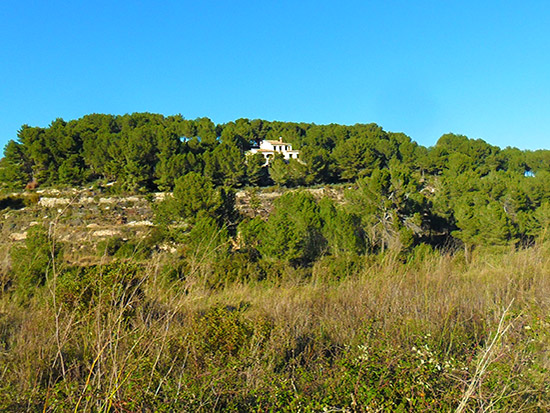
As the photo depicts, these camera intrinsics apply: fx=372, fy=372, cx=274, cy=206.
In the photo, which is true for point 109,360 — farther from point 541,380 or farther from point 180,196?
point 180,196

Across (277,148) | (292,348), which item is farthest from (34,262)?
(277,148)

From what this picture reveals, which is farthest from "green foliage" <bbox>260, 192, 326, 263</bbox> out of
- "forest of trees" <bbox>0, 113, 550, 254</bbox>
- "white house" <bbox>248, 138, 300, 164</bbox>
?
"white house" <bbox>248, 138, 300, 164</bbox>

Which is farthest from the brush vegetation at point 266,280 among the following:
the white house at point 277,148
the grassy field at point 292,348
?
the white house at point 277,148

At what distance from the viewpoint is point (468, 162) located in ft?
103

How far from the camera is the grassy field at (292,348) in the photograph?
4.17ft

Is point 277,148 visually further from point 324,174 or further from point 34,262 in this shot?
point 34,262

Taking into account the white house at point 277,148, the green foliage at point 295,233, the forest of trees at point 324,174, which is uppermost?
the white house at point 277,148

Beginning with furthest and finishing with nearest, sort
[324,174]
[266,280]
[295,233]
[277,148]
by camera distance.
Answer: [277,148] < [324,174] < [295,233] < [266,280]

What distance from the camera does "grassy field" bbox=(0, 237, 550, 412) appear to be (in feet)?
4.17

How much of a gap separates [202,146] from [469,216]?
26154mm

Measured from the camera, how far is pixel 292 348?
80.4 inches

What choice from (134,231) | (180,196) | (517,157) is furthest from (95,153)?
(517,157)

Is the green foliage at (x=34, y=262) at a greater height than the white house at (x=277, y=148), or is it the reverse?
the white house at (x=277, y=148)

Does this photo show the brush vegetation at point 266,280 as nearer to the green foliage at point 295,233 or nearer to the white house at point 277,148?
the green foliage at point 295,233
